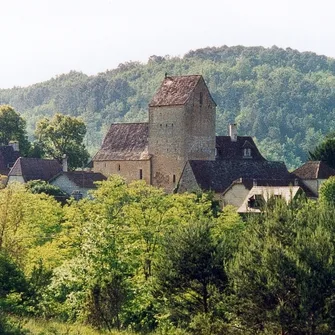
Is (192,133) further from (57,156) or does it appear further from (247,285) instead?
(247,285)

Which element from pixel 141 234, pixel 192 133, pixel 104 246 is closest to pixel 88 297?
pixel 104 246

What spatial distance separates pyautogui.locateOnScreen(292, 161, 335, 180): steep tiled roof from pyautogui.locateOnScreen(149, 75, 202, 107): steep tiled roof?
11.5 metres

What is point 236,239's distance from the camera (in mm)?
46531

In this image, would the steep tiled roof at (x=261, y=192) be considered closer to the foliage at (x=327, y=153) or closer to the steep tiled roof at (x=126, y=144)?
the foliage at (x=327, y=153)

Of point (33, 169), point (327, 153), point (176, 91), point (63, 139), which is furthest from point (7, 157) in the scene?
point (327, 153)

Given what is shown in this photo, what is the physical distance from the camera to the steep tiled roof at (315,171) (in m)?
88.7

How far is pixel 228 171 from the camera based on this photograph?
296ft

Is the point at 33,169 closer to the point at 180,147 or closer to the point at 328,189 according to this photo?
the point at 180,147

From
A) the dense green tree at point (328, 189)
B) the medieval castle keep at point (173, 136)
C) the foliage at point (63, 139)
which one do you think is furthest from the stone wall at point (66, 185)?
the dense green tree at point (328, 189)

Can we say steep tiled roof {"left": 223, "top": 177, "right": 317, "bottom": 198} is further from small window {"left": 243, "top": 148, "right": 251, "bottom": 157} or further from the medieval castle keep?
the medieval castle keep

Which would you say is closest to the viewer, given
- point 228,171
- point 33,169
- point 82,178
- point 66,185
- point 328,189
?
point 328,189

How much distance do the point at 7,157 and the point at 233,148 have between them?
2159 centimetres

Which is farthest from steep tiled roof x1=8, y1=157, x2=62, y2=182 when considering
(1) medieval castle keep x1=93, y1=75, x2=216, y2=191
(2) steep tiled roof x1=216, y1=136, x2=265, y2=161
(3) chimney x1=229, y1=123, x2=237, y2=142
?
(3) chimney x1=229, y1=123, x2=237, y2=142

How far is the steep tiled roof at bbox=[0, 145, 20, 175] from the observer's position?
104562mm
